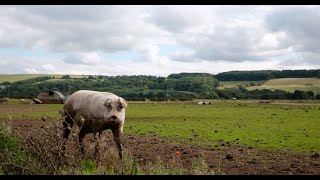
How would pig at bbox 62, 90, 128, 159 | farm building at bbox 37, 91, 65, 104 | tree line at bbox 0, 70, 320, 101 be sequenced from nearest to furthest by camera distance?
pig at bbox 62, 90, 128, 159
farm building at bbox 37, 91, 65, 104
tree line at bbox 0, 70, 320, 101

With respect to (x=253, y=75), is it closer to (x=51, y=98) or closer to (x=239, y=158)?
(x=51, y=98)

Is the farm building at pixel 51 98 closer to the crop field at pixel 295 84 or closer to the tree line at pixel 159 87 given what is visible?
the tree line at pixel 159 87

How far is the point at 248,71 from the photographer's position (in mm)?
185500

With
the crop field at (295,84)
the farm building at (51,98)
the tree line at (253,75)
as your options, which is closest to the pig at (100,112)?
the farm building at (51,98)

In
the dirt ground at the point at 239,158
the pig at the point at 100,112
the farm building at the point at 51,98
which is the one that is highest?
the pig at the point at 100,112

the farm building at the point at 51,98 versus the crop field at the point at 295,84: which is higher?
the crop field at the point at 295,84

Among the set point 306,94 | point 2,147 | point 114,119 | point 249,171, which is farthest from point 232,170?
point 306,94

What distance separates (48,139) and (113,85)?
112 metres

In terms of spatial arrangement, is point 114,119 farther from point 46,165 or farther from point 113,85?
point 113,85

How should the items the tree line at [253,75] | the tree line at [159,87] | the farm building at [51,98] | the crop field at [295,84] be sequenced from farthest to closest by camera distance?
the tree line at [253,75] → the crop field at [295,84] → the tree line at [159,87] → the farm building at [51,98]

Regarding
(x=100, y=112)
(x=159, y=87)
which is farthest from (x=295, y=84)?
(x=100, y=112)

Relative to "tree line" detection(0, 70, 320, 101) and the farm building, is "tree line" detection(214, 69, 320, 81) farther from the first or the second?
the farm building

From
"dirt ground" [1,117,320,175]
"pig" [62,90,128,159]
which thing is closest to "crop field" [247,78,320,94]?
"dirt ground" [1,117,320,175]

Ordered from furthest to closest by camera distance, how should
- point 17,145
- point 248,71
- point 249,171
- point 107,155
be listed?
1. point 248,71
2. point 249,171
3. point 17,145
4. point 107,155
